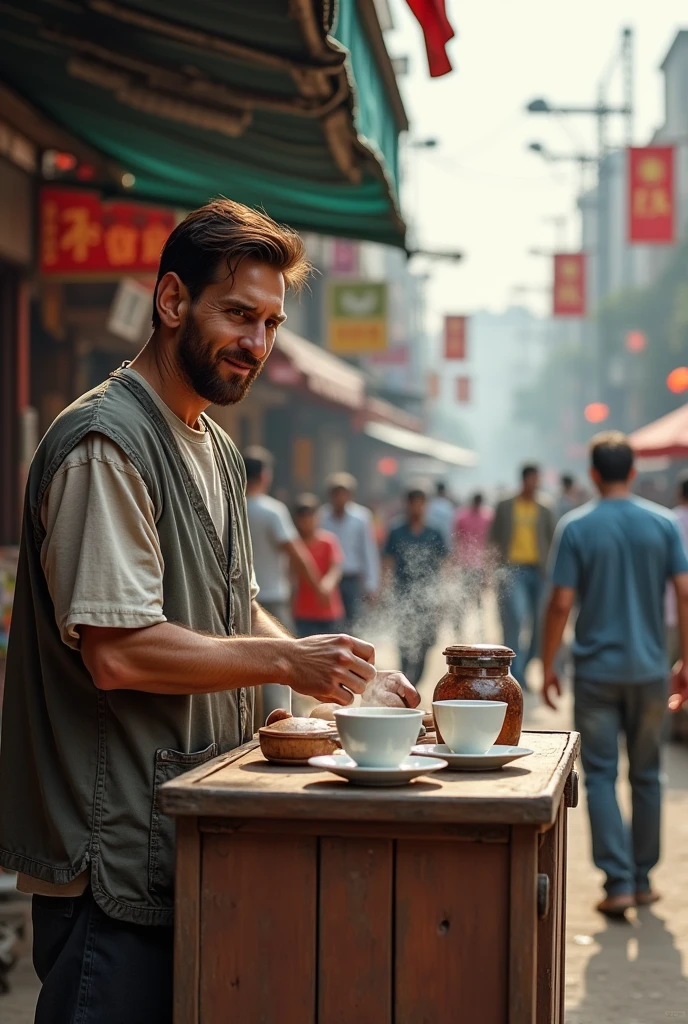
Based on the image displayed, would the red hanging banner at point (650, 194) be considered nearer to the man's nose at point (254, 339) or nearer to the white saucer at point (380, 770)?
the man's nose at point (254, 339)

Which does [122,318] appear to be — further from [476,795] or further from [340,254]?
[340,254]

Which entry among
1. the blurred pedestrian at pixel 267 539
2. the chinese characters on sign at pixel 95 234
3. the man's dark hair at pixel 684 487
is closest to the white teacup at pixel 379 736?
the blurred pedestrian at pixel 267 539

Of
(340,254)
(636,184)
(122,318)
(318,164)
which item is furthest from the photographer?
(340,254)

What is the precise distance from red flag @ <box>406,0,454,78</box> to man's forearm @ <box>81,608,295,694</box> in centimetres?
259

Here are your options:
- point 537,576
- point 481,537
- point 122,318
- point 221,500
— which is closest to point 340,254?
point 481,537

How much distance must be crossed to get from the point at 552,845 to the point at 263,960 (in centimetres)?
63

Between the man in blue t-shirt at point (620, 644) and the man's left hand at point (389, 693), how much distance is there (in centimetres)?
364

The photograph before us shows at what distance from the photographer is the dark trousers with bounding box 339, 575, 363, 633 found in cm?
1305

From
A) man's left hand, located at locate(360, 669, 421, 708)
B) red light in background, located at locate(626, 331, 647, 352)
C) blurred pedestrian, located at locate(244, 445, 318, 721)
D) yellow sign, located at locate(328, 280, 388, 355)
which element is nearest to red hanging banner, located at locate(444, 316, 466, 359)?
red light in background, located at locate(626, 331, 647, 352)

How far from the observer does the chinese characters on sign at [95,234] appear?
9383mm

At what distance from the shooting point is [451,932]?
7.95 ft

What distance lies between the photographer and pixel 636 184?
2167 cm

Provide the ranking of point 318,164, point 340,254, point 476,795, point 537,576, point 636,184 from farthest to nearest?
point 340,254
point 636,184
point 537,576
point 318,164
point 476,795

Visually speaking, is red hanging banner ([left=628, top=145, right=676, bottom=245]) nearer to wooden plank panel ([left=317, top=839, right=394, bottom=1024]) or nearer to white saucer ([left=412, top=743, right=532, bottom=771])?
white saucer ([left=412, top=743, right=532, bottom=771])
